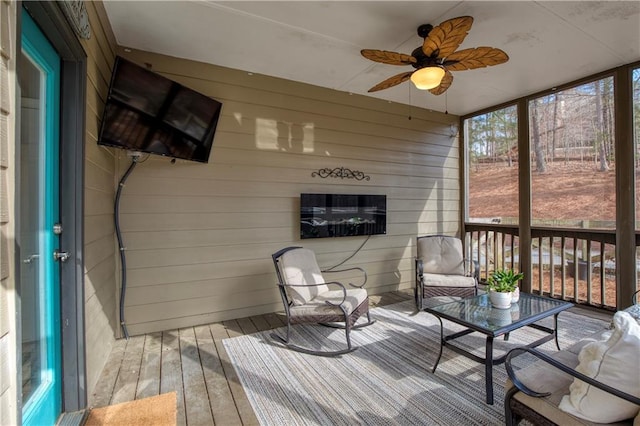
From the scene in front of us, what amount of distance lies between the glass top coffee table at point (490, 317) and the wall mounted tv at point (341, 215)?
182cm

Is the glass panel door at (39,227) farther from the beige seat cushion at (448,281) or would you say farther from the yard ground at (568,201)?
the yard ground at (568,201)

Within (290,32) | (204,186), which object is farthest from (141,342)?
(290,32)

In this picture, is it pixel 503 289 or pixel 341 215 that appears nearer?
pixel 503 289

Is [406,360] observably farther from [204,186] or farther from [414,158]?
[414,158]

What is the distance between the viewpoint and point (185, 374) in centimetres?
249

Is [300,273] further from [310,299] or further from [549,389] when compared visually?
[549,389]

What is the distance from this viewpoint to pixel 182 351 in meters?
2.88

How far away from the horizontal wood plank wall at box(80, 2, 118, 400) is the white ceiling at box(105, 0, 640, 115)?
0.32m

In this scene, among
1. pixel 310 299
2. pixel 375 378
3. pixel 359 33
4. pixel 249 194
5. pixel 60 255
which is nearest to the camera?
pixel 60 255

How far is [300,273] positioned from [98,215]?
1913mm

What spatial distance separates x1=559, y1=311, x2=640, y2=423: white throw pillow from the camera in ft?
4.05

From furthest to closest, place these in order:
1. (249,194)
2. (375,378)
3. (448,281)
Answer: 1. (448,281)
2. (249,194)
3. (375,378)

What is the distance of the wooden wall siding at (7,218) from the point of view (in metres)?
1.08

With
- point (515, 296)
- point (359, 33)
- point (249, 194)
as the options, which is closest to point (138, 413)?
point (249, 194)
